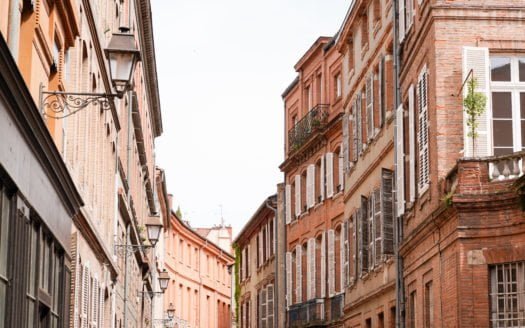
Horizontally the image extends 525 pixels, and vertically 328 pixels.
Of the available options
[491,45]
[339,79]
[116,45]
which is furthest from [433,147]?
[339,79]

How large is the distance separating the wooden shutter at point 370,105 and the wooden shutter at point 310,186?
11873mm

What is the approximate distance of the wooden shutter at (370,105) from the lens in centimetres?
3588

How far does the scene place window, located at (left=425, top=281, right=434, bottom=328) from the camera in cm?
2758

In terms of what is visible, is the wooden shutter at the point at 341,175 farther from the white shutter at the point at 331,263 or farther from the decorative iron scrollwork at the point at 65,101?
the decorative iron scrollwork at the point at 65,101

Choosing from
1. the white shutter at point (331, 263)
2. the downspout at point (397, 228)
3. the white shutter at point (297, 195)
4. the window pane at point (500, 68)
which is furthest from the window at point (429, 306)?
the white shutter at point (297, 195)

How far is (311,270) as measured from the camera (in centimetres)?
4738

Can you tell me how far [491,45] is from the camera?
26.3 m

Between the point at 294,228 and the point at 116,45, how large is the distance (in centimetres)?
3571

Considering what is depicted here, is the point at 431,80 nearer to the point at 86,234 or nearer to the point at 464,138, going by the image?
the point at 464,138

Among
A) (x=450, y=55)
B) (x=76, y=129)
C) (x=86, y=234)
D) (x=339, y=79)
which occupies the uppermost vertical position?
(x=339, y=79)

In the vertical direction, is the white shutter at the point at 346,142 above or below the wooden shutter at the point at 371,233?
above

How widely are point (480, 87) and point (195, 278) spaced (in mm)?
67005

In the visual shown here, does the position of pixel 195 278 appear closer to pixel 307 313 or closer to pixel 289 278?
pixel 289 278

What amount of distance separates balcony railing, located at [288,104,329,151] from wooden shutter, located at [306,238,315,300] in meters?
4.10
